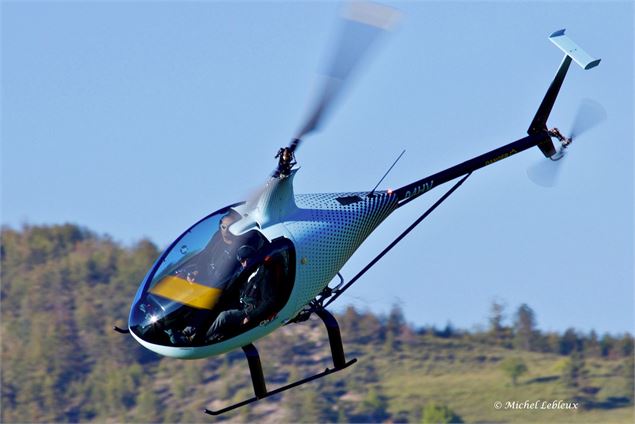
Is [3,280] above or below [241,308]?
above

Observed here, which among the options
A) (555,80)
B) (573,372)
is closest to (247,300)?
(555,80)

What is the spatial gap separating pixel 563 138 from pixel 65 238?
1563 inches

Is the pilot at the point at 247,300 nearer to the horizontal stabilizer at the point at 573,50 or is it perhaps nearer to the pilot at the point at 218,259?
the pilot at the point at 218,259

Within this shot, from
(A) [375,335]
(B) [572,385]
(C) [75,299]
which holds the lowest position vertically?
(B) [572,385]

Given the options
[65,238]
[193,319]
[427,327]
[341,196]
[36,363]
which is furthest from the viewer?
[65,238]

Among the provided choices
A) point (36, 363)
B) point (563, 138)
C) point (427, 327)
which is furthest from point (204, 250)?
point (36, 363)

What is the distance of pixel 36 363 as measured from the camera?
51.6m

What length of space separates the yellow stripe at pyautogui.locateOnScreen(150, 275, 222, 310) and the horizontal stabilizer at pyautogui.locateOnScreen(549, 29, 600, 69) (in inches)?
249

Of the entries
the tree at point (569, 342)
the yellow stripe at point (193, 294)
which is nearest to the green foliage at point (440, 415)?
the tree at point (569, 342)

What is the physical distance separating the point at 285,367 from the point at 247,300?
26.4 meters

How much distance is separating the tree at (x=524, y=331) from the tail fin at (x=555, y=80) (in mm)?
18633

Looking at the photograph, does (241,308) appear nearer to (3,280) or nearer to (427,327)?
(427,327)

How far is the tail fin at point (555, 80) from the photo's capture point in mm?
20781

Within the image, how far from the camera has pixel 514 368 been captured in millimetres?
39594
